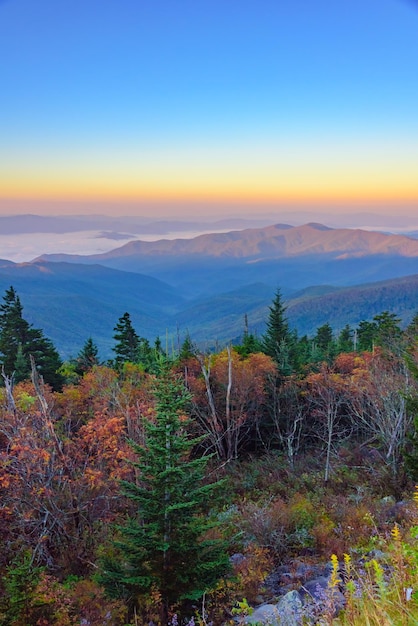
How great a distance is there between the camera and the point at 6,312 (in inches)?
1497

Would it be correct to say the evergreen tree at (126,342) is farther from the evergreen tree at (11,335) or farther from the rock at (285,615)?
the rock at (285,615)

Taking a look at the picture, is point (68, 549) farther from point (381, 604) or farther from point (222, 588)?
point (381, 604)

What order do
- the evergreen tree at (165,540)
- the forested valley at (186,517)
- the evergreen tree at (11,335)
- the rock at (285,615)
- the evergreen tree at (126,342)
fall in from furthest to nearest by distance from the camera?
the evergreen tree at (126,342) → the evergreen tree at (11,335) → the evergreen tree at (165,540) → the forested valley at (186,517) → the rock at (285,615)

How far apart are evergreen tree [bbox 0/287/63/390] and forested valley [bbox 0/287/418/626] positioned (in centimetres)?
1275

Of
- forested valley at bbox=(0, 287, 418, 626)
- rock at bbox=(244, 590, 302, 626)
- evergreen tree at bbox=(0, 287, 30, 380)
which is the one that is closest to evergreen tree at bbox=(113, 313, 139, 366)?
evergreen tree at bbox=(0, 287, 30, 380)

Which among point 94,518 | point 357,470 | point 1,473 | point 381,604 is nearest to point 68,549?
point 94,518

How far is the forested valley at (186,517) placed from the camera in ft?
24.0

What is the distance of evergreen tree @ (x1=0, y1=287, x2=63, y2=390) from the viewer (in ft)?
115

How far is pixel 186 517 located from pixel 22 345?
3124 cm

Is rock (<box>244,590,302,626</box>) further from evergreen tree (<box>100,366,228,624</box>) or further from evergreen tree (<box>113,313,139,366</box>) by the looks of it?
evergreen tree (<box>113,313,139,366</box>)

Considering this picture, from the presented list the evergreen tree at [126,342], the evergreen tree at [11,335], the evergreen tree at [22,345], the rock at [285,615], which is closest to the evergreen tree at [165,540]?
the rock at [285,615]

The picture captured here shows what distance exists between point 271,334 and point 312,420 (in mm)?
11698

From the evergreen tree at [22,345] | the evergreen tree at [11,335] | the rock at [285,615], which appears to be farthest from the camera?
the evergreen tree at [11,335]

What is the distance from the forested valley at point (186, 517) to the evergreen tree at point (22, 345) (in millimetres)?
12749
